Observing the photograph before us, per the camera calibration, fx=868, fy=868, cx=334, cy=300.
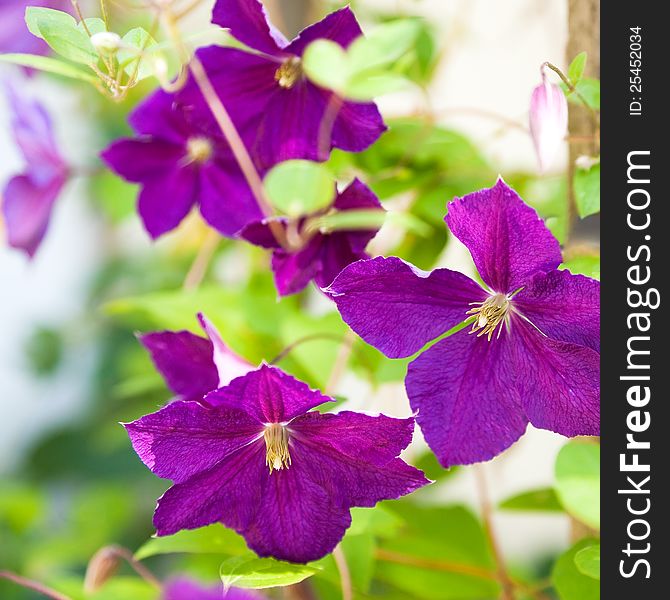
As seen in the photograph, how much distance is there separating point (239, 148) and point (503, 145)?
891mm

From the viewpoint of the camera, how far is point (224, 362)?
15.1 inches

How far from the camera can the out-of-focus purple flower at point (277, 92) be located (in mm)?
386

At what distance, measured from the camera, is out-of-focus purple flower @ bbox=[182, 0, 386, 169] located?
1.27ft

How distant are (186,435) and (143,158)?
0.73ft

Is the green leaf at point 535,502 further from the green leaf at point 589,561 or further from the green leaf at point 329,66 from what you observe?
the green leaf at point 329,66

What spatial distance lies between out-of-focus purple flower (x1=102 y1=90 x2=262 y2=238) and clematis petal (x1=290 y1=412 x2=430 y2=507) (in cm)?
13

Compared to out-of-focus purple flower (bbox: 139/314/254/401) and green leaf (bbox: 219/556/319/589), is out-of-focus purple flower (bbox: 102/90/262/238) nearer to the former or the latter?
out-of-focus purple flower (bbox: 139/314/254/401)

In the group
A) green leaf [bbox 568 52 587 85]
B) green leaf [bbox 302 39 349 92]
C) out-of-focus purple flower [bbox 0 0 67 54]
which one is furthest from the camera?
out-of-focus purple flower [bbox 0 0 67 54]

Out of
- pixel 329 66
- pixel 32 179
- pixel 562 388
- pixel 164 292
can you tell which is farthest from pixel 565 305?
pixel 164 292

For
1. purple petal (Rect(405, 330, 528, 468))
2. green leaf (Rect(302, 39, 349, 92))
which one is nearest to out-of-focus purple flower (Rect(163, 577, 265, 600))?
purple petal (Rect(405, 330, 528, 468))

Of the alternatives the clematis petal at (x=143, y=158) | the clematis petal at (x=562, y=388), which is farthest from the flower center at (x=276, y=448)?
the clematis petal at (x=143, y=158)

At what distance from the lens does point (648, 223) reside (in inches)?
14.8

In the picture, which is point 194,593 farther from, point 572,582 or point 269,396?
point 572,582

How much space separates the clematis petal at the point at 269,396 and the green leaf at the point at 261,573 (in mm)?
66
